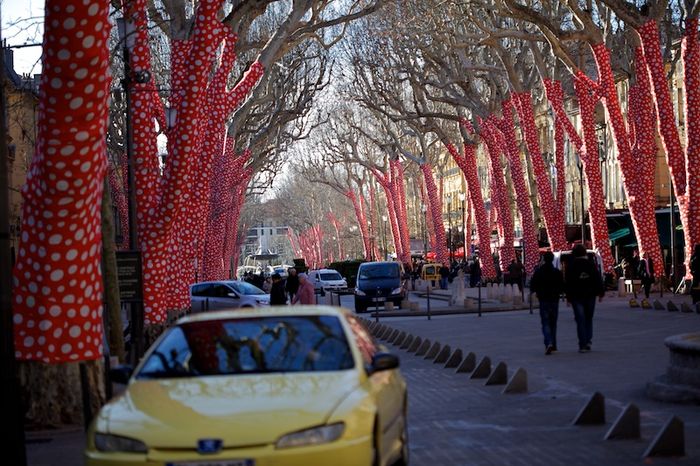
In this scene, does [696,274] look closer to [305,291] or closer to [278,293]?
[278,293]


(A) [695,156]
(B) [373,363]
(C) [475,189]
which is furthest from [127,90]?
(C) [475,189]

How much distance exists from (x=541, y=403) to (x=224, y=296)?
27.0 meters

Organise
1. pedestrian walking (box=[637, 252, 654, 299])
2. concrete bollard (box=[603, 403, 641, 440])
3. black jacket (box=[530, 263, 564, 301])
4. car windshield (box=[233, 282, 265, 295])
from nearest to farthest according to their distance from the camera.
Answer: concrete bollard (box=[603, 403, 641, 440]) < black jacket (box=[530, 263, 564, 301]) < pedestrian walking (box=[637, 252, 654, 299]) < car windshield (box=[233, 282, 265, 295])

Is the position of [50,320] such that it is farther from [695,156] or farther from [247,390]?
[695,156]

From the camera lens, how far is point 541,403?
15445mm

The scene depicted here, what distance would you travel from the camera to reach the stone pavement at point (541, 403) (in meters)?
11.6

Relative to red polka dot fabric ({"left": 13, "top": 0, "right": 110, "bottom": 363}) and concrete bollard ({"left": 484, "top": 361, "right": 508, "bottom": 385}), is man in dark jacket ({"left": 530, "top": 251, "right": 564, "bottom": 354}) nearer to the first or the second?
concrete bollard ({"left": 484, "top": 361, "right": 508, "bottom": 385})

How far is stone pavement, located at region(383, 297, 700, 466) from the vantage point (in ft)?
37.9

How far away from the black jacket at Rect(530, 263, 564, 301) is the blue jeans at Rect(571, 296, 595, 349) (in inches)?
13.2

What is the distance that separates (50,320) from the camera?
15.0 m

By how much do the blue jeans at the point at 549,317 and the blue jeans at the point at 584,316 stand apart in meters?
0.31

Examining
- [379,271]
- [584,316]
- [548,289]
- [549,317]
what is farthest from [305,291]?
[379,271]

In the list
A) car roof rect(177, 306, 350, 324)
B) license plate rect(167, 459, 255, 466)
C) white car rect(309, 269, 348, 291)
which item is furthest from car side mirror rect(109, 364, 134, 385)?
white car rect(309, 269, 348, 291)

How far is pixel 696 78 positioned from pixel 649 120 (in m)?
4.53
